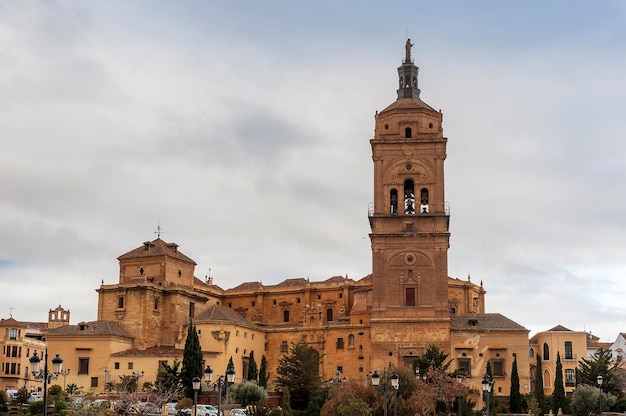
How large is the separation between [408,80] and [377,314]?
1839 centimetres

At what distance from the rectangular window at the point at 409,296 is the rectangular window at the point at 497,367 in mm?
6775

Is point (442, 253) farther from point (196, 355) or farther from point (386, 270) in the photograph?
point (196, 355)

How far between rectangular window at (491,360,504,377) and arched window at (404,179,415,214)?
1174cm

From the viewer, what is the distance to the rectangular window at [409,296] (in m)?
66.8

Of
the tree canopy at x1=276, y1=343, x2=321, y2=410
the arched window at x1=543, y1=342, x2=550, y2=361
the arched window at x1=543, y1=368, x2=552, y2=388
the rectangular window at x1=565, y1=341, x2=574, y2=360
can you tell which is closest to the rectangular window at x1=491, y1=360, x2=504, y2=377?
the tree canopy at x1=276, y1=343, x2=321, y2=410

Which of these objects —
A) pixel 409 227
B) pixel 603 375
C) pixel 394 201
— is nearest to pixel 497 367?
pixel 603 375

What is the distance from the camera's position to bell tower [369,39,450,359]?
66375 mm

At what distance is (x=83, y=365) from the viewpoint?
69.1m

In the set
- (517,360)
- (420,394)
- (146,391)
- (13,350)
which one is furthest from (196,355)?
(13,350)

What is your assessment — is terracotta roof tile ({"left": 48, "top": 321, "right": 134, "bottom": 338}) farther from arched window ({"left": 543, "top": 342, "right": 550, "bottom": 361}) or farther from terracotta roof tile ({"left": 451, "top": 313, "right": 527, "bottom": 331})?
arched window ({"left": 543, "top": 342, "right": 550, "bottom": 361})

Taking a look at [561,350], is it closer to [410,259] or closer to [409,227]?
[410,259]

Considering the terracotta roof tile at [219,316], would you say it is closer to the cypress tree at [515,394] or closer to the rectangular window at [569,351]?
the cypress tree at [515,394]

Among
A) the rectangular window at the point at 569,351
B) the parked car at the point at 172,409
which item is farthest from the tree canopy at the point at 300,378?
the rectangular window at the point at 569,351

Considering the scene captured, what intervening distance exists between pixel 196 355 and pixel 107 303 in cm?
1670
